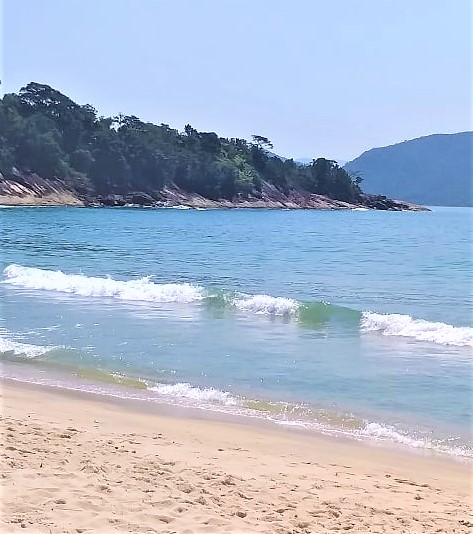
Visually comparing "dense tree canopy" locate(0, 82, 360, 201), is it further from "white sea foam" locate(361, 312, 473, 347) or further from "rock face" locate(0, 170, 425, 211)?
"white sea foam" locate(361, 312, 473, 347)

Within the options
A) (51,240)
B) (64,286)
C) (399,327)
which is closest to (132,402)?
(399,327)

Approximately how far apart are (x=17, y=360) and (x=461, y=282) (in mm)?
16166

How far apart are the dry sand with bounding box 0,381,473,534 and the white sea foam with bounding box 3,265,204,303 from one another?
34.1 feet

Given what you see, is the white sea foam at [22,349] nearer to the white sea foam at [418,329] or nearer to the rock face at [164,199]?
the white sea foam at [418,329]

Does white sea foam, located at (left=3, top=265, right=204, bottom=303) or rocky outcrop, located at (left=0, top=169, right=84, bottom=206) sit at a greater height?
rocky outcrop, located at (left=0, top=169, right=84, bottom=206)

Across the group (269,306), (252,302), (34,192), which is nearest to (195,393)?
(269,306)

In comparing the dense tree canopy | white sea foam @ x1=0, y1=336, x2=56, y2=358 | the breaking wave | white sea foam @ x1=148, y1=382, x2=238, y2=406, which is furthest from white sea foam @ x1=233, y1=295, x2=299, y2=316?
the dense tree canopy

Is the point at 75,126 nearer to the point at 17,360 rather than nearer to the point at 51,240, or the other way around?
the point at 51,240

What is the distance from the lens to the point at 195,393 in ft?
30.4

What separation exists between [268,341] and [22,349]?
161 inches

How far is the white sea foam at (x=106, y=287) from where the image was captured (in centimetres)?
1858

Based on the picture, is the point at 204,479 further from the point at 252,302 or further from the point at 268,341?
the point at 252,302

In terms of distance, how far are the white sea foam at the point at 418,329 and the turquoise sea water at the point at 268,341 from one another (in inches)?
1.4

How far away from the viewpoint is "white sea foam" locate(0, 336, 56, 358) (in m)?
11.4
